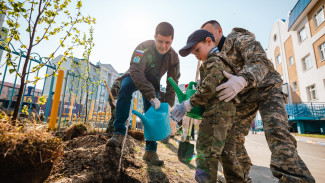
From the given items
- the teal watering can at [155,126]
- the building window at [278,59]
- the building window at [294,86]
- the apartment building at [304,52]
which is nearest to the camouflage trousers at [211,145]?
the teal watering can at [155,126]

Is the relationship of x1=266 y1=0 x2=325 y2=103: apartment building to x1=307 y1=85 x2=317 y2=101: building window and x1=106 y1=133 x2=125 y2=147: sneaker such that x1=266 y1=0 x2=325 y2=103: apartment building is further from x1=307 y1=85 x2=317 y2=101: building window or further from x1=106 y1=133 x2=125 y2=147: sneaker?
x1=106 y1=133 x2=125 y2=147: sneaker

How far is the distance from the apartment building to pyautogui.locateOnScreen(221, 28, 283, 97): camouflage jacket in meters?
13.5

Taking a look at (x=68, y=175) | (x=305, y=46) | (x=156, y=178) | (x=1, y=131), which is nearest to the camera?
(x=1, y=131)

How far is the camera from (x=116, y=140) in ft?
6.31

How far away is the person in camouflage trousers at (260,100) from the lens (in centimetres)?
128

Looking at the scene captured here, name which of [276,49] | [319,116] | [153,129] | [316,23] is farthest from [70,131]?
[276,49]

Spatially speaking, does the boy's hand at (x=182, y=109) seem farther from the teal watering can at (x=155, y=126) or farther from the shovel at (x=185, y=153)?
the shovel at (x=185, y=153)

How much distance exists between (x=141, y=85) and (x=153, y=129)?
654mm

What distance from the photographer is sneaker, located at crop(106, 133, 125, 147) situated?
74.0 inches

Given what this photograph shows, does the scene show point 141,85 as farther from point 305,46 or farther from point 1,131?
point 305,46

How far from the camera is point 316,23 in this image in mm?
11914

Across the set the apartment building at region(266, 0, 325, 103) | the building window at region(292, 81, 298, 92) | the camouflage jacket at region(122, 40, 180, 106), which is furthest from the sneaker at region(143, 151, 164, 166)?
the building window at region(292, 81, 298, 92)

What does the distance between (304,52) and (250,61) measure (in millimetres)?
15976

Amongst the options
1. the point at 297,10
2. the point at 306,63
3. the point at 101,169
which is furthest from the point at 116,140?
the point at 297,10
